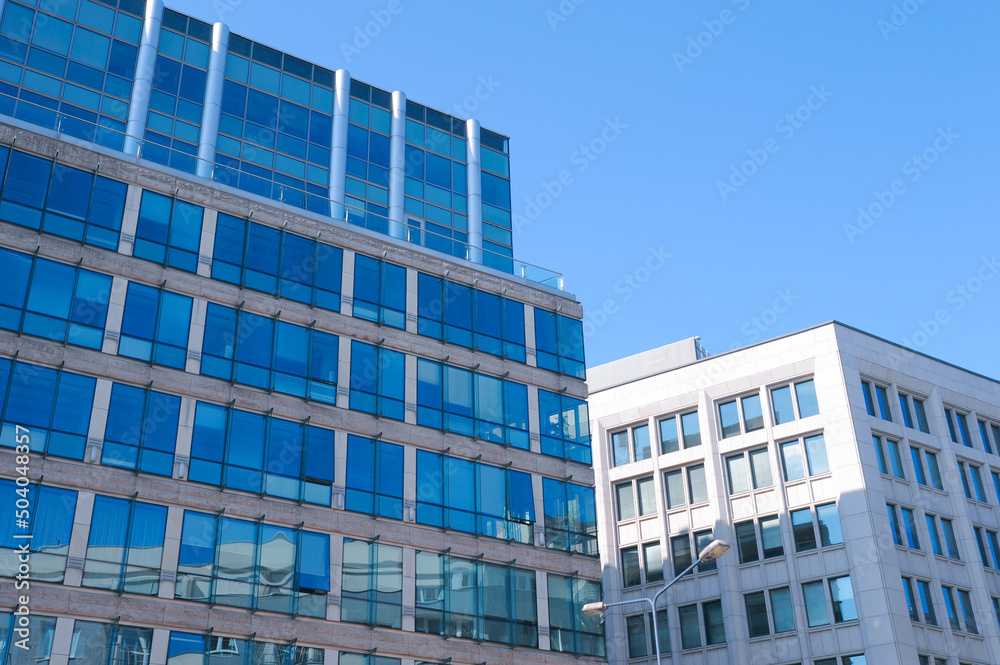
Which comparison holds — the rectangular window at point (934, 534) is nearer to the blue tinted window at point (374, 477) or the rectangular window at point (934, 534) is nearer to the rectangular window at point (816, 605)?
the rectangular window at point (816, 605)

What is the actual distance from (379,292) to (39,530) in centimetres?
1456

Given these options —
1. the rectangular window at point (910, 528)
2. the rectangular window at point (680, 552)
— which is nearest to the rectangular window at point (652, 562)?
the rectangular window at point (680, 552)

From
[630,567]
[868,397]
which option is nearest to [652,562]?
[630,567]

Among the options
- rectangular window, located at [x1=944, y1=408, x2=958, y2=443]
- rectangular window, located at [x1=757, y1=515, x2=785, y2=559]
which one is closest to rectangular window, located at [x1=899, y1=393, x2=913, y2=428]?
rectangular window, located at [x1=944, y1=408, x2=958, y2=443]

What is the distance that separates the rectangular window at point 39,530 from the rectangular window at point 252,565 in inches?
131

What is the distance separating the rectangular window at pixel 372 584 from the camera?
110 feet

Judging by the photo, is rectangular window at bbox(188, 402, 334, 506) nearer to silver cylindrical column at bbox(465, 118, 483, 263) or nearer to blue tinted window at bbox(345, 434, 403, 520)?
blue tinted window at bbox(345, 434, 403, 520)

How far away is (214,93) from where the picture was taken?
53.9 meters

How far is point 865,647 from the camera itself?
44.5 meters

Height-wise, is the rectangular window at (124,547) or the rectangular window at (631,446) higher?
the rectangular window at (631,446)

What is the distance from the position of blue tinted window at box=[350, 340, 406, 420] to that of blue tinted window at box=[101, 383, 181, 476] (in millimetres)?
6444

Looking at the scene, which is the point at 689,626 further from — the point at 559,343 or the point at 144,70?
the point at 144,70

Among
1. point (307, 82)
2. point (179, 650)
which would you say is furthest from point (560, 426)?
point (307, 82)

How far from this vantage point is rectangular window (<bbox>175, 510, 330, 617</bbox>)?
3117 centimetres
